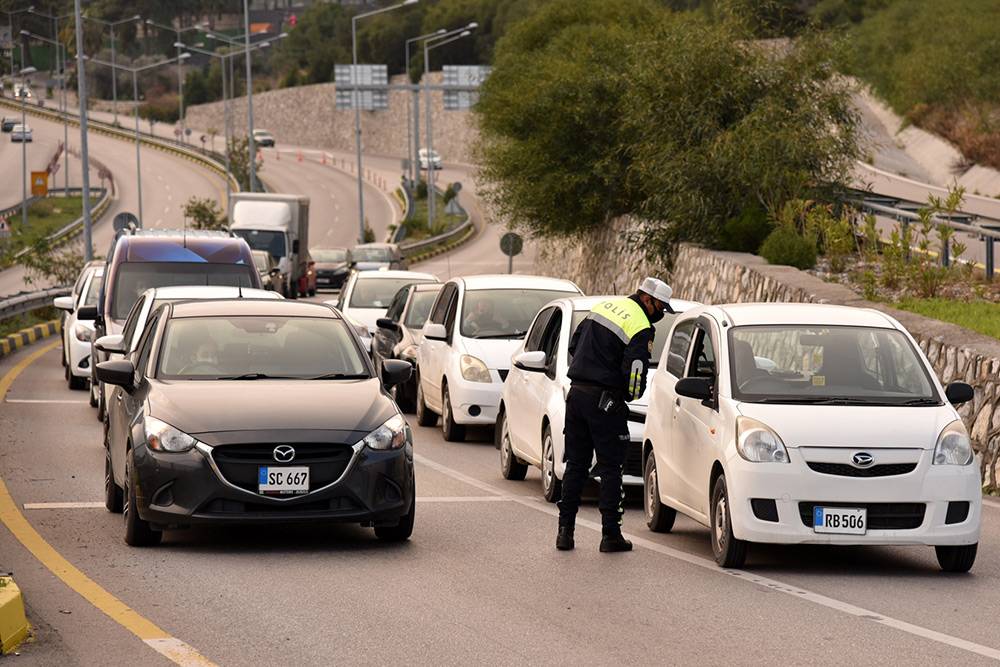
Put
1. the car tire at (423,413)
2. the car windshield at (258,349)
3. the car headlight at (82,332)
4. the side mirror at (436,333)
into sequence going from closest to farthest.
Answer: the car windshield at (258,349)
the side mirror at (436,333)
the car tire at (423,413)
the car headlight at (82,332)

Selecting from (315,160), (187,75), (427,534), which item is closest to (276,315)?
(427,534)

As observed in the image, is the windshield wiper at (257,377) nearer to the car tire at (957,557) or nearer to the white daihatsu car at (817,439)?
the white daihatsu car at (817,439)

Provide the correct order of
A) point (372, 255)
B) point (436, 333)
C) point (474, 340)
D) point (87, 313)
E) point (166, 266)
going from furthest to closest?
1. point (372, 255)
2. point (166, 266)
3. point (87, 313)
4. point (474, 340)
5. point (436, 333)

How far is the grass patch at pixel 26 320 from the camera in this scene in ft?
124

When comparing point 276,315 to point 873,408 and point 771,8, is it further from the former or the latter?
point 771,8

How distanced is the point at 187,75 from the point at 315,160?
55791 mm

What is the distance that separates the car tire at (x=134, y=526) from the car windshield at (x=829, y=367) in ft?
12.2

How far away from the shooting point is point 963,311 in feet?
65.4

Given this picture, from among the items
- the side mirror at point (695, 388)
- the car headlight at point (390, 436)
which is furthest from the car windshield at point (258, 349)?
the side mirror at point (695, 388)

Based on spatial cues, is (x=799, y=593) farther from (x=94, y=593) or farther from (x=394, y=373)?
(x=94, y=593)

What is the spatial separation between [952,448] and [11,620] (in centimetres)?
551

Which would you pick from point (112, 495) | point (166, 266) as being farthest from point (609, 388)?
point (166, 266)

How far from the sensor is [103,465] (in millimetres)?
16453

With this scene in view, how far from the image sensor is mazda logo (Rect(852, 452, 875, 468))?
34.8 feet
